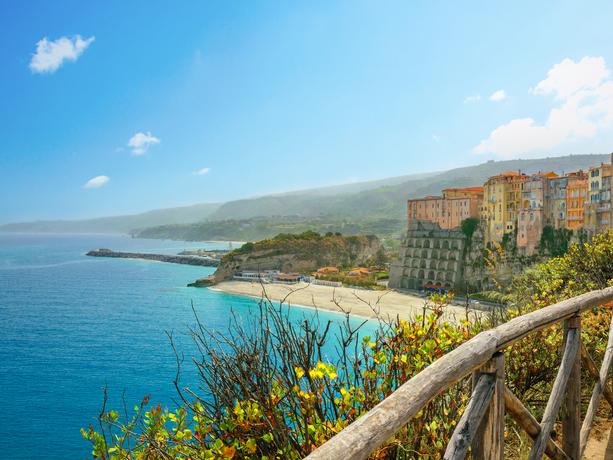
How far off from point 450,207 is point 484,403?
1996 inches

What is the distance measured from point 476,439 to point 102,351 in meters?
33.3

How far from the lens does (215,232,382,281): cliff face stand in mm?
65312

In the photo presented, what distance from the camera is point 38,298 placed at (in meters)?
52.4

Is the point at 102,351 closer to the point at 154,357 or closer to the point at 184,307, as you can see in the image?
the point at 154,357

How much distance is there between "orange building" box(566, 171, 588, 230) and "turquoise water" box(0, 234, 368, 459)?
75.4 feet

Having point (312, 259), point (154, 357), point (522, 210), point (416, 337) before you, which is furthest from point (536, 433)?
point (312, 259)

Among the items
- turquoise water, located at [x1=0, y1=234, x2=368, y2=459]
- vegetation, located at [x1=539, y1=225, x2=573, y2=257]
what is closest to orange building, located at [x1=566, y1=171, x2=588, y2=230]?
vegetation, located at [x1=539, y1=225, x2=573, y2=257]

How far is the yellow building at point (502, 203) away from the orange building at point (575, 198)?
4068 mm

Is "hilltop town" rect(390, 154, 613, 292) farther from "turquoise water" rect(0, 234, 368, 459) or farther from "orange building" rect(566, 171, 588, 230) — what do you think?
"turquoise water" rect(0, 234, 368, 459)

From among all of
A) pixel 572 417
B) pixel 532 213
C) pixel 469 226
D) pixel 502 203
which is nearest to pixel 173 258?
pixel 469 226

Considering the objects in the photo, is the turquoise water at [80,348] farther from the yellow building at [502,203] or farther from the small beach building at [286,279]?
the yellow building at [502,203]

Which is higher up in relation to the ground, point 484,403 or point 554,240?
point 484,403

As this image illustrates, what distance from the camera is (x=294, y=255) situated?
223ft

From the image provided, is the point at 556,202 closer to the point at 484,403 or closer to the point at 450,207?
the point at 450,207
